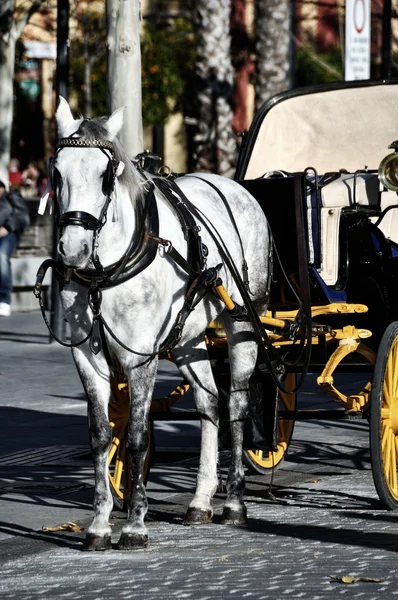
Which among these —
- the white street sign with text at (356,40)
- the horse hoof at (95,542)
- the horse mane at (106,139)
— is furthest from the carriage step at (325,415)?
the white street sign with text at (356,40)

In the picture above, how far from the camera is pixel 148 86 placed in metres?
34.7

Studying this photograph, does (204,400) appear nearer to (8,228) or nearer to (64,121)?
(64,121)

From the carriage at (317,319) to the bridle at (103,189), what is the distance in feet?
2.11

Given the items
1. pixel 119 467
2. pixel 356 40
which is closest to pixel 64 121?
pixel 119 467

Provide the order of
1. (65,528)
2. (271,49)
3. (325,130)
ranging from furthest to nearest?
1. (271,49)
2. (325,130)
3. (65,528)

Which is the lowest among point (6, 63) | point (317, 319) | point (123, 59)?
point (317, 319)

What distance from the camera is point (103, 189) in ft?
21.1

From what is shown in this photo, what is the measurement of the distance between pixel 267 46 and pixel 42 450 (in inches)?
709

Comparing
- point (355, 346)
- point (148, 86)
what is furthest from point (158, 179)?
point (148, 86)

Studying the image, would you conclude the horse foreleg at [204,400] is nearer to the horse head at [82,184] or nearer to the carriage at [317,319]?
the carriage at [317,319]

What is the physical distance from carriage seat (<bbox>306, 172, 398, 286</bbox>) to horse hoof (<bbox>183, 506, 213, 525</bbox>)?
5.57 feet

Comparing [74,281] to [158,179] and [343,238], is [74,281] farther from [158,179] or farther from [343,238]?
[343,238]

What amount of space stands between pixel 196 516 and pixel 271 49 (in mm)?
19925

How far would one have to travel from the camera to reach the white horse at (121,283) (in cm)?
641
